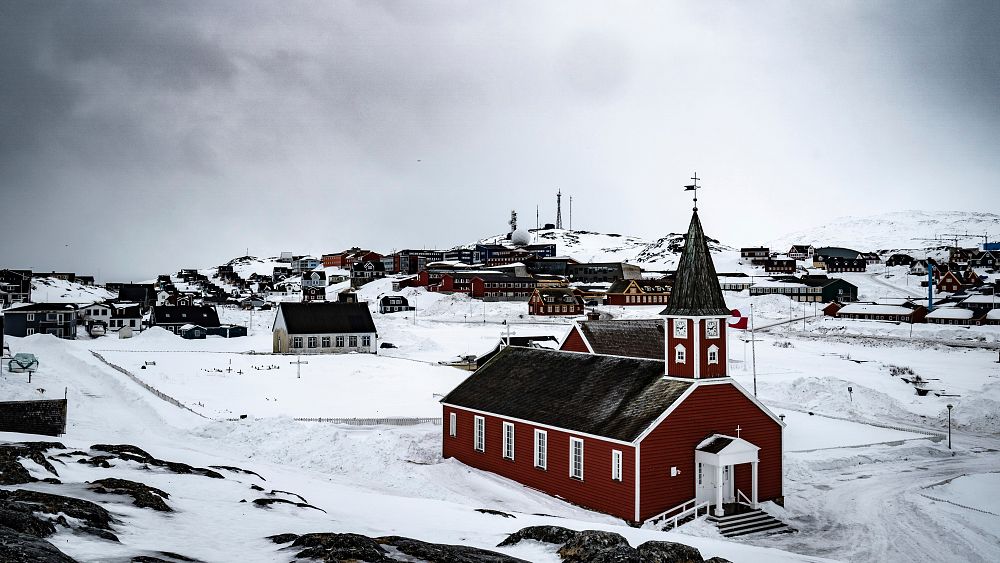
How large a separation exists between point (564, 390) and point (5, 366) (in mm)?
37251

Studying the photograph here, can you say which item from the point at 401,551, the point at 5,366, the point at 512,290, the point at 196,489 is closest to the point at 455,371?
the point at 5,366

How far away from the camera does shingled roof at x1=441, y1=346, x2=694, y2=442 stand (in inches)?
964

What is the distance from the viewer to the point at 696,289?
25.6 m

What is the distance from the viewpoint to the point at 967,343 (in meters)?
76.7

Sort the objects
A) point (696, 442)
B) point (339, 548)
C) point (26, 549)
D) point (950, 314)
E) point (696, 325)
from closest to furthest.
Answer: point (26, 549)
point (339, 548)
point (696, 442)
point (696, 325)
point (950, 314)

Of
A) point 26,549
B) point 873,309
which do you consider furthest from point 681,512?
point 873,309

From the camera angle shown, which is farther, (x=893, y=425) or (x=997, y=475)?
(x=893, y=425)

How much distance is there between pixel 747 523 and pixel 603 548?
494 inches

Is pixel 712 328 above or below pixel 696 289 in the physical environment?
below

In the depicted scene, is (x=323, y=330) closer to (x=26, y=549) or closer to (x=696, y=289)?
(x=696, y=289)

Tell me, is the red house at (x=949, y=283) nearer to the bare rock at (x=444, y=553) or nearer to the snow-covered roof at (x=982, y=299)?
the snow-covered roof at (x=982, y=299)

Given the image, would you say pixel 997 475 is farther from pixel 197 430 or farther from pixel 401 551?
pixel 197 430

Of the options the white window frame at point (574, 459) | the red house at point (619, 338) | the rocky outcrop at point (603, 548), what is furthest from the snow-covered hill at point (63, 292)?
the rocky outcrop at point (603, 548)

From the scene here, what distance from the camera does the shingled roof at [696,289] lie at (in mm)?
25359
